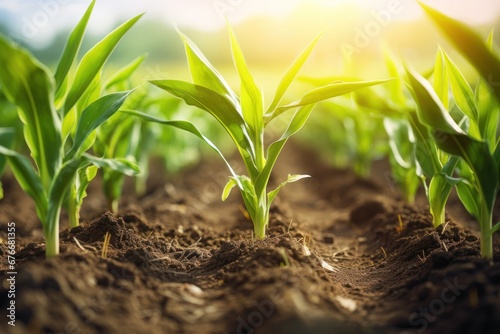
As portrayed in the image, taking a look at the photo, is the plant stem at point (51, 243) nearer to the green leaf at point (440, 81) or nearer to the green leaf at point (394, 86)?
the green leaf at point (440, 81)

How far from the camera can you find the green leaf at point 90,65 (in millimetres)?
2170

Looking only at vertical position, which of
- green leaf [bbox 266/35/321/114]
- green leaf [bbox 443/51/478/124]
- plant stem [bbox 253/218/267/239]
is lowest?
plant stem [bbox 253/218/267/239]

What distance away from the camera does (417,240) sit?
2545 mm

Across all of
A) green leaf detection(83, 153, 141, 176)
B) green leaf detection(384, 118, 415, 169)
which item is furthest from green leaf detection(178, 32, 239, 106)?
green leaf detection(384, 118, 415, 169)

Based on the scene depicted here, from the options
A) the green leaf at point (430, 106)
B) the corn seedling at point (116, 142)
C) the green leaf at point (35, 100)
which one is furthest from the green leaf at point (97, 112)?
the green leaf at point (430, 106)

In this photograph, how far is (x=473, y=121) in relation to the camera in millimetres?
2205

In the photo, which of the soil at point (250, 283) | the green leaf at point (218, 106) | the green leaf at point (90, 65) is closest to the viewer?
the soil at point (250, 283)

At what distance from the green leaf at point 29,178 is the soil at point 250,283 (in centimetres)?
22

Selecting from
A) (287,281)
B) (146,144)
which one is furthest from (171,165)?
(287,281)

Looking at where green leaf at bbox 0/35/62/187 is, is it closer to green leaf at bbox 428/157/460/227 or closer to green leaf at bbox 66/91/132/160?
green leaf at bbox 66/91/132/160

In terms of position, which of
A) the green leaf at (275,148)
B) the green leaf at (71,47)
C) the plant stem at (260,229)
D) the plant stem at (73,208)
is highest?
the green leaf at (71,47)

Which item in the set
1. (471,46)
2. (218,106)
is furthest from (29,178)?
(471,46)

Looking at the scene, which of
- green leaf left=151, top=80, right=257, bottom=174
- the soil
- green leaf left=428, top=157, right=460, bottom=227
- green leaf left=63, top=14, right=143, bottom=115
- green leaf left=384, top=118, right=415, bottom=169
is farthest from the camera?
green leaf left=384, top=118, right=415, bottom=169

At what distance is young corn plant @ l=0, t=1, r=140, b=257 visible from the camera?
180 centimetres
